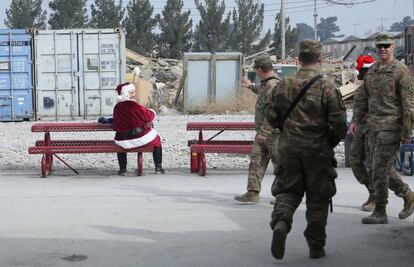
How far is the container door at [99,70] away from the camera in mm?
25297

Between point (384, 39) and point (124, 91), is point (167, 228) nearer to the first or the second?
point (384, 39)

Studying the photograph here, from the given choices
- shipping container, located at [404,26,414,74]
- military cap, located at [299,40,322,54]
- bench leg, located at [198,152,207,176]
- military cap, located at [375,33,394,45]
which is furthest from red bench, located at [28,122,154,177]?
shipping container, located at [404,26,414,74]

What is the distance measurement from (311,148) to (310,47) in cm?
88

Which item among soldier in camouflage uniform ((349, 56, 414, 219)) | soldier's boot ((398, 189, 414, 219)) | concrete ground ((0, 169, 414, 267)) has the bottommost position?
concrete ground ((0, 169, 414, 267))

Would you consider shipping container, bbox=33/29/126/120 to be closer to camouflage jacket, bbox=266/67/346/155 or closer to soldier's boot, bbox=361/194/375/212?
soldier's boot, bbox=361/194/375/212

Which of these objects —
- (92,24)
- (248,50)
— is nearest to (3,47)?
(92,24)

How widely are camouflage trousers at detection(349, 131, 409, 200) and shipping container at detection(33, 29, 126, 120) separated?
17603 mm

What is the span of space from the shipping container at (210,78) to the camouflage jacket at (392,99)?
21.7m

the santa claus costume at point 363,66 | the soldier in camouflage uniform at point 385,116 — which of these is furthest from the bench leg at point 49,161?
the soldier in camouflage uniform at point 385,116

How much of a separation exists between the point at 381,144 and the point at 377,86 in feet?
2.00

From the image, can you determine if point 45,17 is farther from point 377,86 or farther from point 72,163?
point 377,86

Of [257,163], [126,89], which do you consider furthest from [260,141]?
[126,89]

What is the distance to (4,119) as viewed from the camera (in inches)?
1029

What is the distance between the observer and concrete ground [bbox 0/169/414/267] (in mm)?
6590
